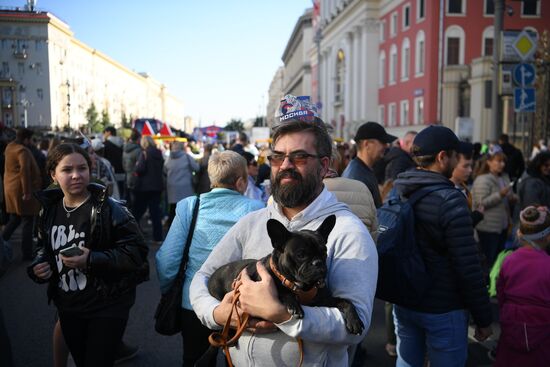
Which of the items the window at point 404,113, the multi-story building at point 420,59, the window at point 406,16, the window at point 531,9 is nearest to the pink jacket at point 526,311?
the multi-story building at point 420,59

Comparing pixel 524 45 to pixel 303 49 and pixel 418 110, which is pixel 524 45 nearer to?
pixel 418 110

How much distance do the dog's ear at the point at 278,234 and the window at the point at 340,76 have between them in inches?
2356

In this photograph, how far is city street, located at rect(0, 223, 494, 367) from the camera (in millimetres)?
4816

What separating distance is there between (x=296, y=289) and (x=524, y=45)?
10238 millimetres

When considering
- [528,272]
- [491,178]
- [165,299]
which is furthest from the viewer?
[491,178]

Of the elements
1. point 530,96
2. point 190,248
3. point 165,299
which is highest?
point 530,96

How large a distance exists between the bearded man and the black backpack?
1.08 m

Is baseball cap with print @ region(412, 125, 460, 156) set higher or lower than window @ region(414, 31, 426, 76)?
lower

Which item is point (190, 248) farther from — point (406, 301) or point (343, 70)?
point (343, 70)

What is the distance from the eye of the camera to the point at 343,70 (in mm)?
61031

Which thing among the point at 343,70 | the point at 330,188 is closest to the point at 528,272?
the point at 330,188

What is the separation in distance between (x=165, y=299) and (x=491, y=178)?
17.0 ft

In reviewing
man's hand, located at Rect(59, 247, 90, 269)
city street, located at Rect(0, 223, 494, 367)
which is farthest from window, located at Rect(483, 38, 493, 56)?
man's hand, located at Rect(59, 247, 90, 269)

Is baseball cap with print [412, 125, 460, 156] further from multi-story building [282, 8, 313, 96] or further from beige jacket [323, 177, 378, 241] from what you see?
multi-story building [282, 8, 313, 96]
